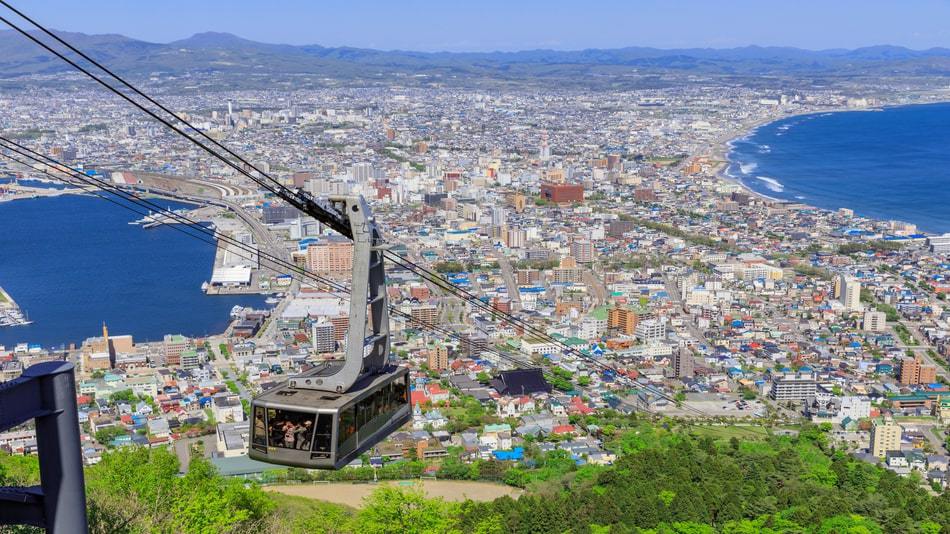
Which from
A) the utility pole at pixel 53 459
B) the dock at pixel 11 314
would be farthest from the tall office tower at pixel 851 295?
the utility pole at pixel 53 459

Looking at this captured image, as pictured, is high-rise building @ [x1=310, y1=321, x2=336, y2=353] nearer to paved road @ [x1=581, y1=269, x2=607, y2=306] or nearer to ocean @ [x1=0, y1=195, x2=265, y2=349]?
ocean @ [x1=0, y1=195, x2=265, y2=349]

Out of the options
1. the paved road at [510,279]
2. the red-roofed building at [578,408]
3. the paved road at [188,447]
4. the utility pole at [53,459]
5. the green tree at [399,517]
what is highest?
the utility pole at [53,459]

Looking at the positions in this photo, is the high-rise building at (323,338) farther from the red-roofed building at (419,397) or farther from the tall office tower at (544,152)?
the tall office tower at (544,152)

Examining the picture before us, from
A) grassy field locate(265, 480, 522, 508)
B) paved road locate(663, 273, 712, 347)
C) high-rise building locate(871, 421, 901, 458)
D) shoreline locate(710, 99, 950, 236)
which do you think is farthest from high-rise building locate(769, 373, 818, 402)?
shoreline locate(710, 99, 950, 236)

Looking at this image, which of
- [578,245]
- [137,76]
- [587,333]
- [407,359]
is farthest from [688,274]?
[137,76]

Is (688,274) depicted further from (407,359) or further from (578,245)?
(407,359)

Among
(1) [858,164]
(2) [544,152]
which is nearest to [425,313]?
(2) [544,152]

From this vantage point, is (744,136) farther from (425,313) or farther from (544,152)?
(425,313)
